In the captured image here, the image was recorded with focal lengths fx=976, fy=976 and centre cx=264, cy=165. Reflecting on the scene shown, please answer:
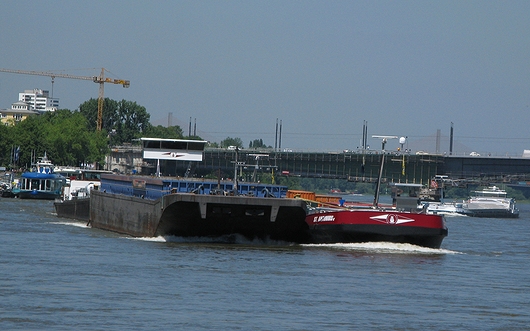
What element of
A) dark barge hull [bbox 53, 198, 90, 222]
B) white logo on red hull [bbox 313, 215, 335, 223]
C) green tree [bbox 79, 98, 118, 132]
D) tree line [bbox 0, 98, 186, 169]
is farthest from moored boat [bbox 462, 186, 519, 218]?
green tree [bbox 79, 98, 118, 132]

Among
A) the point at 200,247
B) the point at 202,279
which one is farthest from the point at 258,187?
the point at 202,279

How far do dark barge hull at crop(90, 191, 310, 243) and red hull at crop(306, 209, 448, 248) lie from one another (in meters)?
1.77

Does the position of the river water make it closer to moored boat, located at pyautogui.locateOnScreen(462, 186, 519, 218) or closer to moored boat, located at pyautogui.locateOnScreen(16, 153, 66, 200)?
moored boat, located at pyautogui.locateOnScreen(16, 153, 66, 200)

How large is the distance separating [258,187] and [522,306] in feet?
67.8

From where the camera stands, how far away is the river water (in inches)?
936

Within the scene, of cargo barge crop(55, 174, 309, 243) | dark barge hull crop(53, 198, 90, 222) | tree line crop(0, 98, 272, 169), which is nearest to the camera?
cargo barge crop(55, 174, 309, 243)

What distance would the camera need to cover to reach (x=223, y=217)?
142 feet

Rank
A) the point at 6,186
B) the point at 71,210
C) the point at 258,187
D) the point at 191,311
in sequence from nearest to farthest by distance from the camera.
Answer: the point at 191,311, the point at 258,187, the point at 71,210, the point at 6,186

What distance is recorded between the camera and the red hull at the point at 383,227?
4147 cm

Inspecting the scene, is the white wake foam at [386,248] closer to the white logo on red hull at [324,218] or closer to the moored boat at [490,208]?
the white logo on red hull at [324,218]

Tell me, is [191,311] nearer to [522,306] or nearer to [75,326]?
[75,326]

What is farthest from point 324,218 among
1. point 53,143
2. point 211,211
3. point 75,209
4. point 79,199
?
point 53,143

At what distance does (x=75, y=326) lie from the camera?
871 inches

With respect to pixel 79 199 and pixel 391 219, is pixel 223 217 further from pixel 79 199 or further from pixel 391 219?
pixel 79 199
